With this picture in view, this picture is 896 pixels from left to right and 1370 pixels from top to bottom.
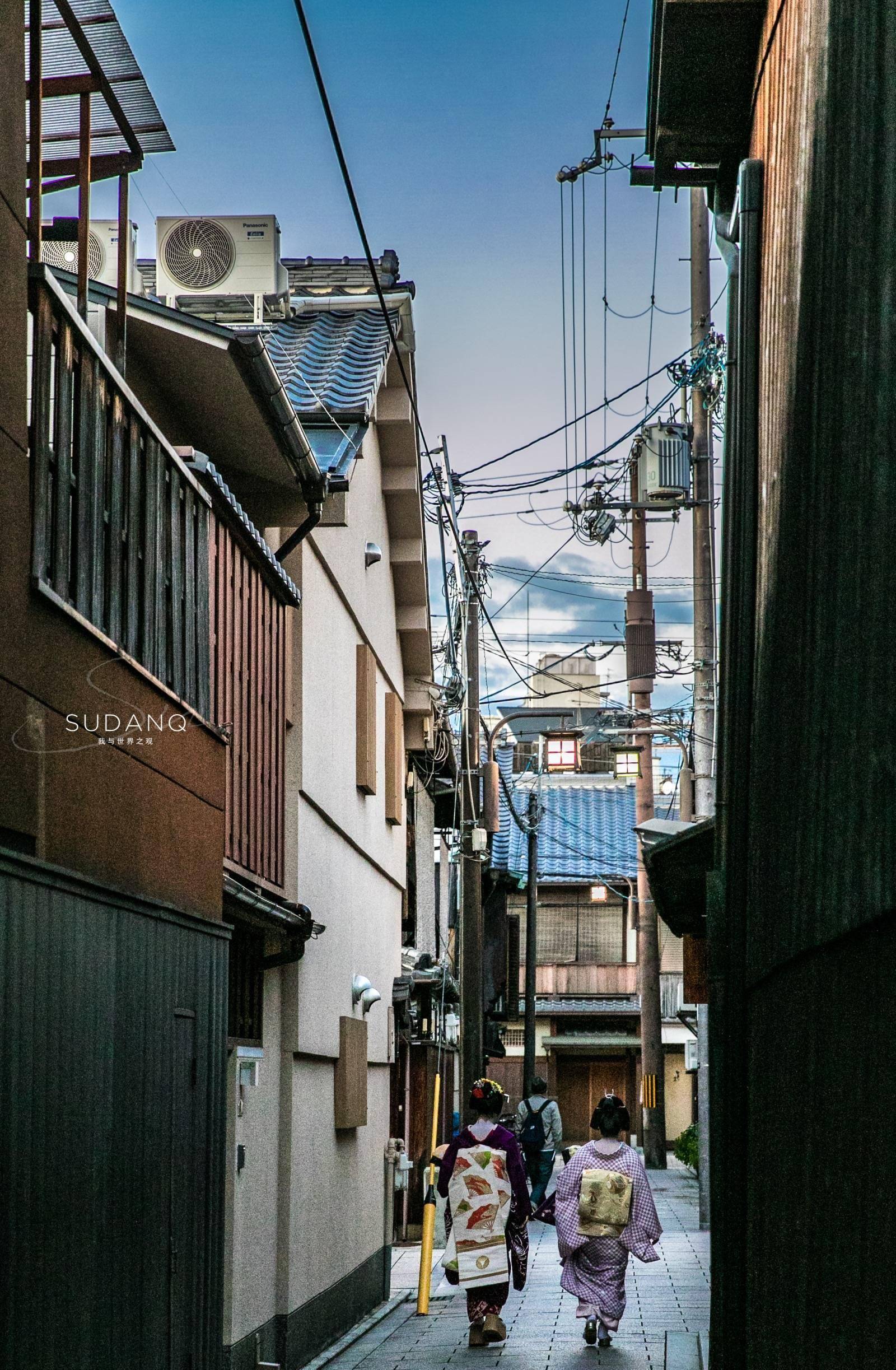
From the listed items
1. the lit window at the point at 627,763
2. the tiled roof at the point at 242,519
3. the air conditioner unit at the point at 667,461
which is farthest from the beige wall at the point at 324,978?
the lit window at the point at 627,763

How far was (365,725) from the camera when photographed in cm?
1670

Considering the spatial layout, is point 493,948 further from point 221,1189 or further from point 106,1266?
point 106,1266

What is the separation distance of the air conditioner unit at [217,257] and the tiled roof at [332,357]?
64 cm

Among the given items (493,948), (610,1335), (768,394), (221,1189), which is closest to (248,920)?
(221,1189)

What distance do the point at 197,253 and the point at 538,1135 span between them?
49.9ft

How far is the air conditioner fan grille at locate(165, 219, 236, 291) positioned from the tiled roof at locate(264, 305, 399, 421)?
859 millimetres

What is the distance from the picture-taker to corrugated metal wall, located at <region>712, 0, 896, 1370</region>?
3309 mm

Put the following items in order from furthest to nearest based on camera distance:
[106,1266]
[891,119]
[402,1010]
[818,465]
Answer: [402,1010], [106,1266], [818,465], [891,119]

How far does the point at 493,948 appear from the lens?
36.8 meters

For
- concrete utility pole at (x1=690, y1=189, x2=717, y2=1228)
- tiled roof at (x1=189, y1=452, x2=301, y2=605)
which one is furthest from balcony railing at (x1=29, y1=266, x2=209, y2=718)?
concrete utility pole at (x1=690, y1=189, x2=717, y2=1228)

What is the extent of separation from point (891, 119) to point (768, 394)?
3.31 meters

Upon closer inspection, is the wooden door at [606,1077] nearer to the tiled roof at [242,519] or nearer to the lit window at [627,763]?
the lit window at [627,763]

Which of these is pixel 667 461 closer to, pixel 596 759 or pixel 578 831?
pixel 578 831

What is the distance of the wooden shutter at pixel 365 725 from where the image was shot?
16.6 meters
